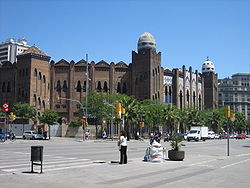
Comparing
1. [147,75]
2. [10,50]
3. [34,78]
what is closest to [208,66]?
[147,75]

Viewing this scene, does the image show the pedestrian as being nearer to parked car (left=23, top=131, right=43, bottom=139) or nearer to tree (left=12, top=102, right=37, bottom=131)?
parked car (left=23, top=131, right=43, bottom=139)

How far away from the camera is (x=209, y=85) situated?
12281 centimetres

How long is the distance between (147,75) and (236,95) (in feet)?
327

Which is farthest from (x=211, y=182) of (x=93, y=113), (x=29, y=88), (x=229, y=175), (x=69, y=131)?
(x=29, y=88)

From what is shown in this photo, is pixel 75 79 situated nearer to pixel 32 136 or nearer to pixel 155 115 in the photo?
pixel 155 115

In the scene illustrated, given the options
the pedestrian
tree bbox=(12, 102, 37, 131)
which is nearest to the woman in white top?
the pedestrian

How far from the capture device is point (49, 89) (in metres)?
88.5

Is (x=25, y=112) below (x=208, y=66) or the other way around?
below

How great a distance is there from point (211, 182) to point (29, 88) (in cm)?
7523

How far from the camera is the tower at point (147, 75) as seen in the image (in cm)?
8750

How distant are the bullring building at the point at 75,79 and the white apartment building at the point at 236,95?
270 ft

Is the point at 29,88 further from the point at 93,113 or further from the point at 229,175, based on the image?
the point at 229,175

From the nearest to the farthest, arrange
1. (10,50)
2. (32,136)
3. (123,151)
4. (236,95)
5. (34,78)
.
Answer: (123,151)
(32,136)
(34,78)
(236,95)
(10,50)

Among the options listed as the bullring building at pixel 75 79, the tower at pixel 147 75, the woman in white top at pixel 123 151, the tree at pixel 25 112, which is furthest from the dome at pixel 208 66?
the woman in white top at pixel 123 151
